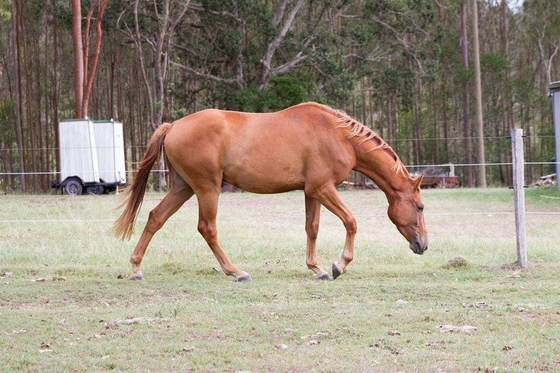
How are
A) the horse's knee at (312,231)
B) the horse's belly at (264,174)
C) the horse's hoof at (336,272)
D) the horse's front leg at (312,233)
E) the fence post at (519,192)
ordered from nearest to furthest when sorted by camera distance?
the horse's hoof at (336,272) → the horse's belly at (264,174) → the horse's front leg at (312,233) → the horse's knee at (312,231) → the fence post at (519,192)

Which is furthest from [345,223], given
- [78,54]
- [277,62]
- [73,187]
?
[277,62]

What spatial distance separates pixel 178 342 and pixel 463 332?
6.30ft

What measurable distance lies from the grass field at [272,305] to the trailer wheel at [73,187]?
475 inches

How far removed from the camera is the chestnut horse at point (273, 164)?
8.70 m

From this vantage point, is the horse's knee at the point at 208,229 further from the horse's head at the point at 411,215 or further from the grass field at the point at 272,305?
the horse's head at the point at 411,215

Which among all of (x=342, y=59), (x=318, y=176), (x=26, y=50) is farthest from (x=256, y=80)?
(x=318, y=176)

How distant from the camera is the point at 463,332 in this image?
5.84 m

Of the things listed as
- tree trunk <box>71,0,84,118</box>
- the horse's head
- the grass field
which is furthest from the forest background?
the horse's head

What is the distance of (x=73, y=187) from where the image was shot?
1011 inches

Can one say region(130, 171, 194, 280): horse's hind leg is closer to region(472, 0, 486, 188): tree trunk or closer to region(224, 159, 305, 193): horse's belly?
region(224, 159, 305, 193): horse's belly

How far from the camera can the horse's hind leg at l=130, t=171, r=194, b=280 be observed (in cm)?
884

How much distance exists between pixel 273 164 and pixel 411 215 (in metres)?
1.55

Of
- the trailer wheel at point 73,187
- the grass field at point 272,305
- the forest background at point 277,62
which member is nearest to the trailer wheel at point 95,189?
the trailer wheel at point 73,187

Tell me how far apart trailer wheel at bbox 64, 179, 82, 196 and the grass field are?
12076mm
